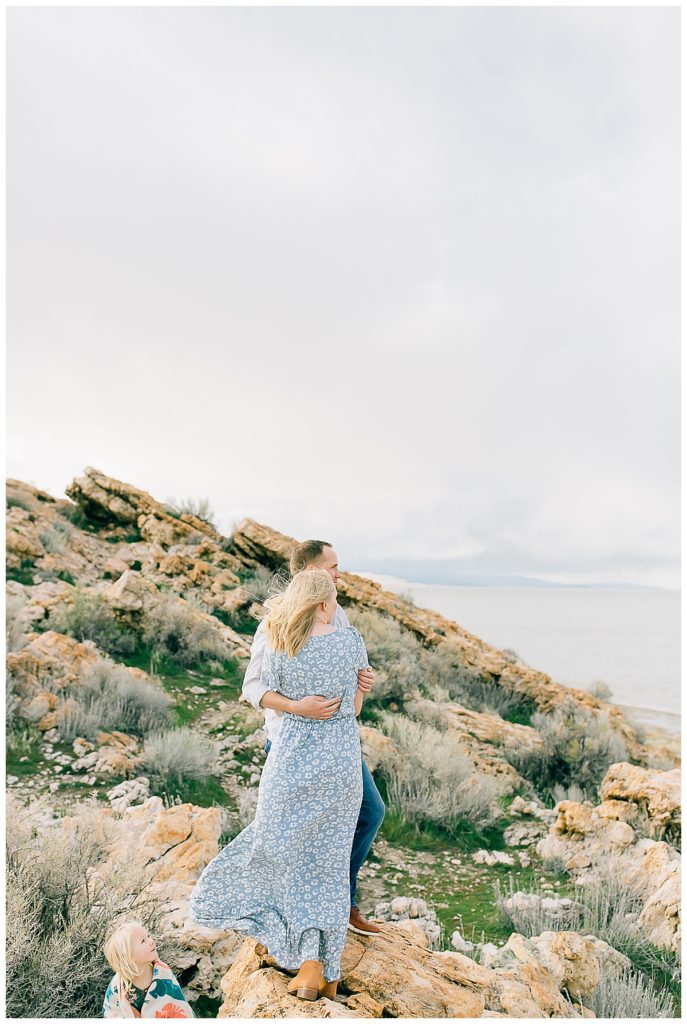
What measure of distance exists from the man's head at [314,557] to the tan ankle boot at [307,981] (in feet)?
5.33

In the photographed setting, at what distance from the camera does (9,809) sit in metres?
4.76

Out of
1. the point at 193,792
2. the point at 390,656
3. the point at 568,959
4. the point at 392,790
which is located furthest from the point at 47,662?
the point at 568,959

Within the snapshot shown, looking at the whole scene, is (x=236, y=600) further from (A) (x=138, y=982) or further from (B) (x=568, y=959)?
(A) (x=138, y=982)

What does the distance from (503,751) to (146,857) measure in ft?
16.5

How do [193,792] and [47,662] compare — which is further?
[47,662]

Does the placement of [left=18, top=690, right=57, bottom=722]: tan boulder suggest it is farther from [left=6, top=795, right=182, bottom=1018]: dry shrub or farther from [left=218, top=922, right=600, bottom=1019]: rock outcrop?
[left=218, top=922, right=600, bottom=1019]: rock outcrop

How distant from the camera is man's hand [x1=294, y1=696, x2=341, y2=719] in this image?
2.79 meters

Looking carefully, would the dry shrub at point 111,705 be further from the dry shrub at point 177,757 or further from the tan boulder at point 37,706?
the dry shrub at point 177,757

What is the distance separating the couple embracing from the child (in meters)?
0.28

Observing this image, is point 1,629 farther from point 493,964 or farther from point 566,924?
point 566,924

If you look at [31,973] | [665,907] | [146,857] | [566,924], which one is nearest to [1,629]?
[146,857]

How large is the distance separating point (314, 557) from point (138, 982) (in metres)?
1.94

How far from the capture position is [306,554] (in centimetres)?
321

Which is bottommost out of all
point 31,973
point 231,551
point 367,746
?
point 31,973
